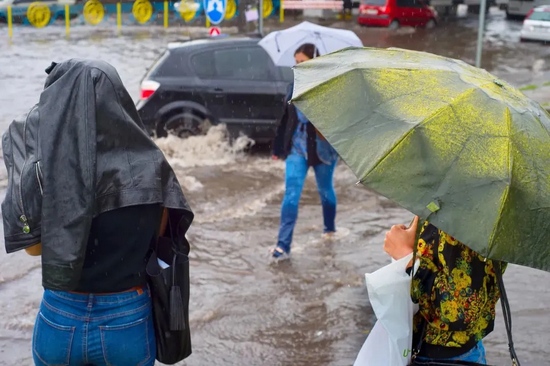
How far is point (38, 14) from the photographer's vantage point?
82.1ft

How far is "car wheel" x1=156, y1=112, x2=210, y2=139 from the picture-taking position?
9.71 metres

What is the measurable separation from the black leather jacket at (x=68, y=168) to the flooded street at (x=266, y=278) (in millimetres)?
2380

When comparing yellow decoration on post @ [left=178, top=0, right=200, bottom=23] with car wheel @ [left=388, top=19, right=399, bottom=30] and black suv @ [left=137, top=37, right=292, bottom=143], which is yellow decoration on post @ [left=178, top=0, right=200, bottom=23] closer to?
car wheel @ [left=388, top=19, right=399, bottom=30]

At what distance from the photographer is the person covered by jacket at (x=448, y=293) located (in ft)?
8.33

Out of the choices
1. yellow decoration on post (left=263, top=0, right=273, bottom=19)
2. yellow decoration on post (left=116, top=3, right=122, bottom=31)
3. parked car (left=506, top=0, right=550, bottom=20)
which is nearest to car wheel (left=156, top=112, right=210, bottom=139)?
yellow decoration on post (left=116, top=3, right=122, bottom=31)

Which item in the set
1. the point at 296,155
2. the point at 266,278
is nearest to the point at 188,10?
the point at 296,155

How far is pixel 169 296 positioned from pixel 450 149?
1193mm

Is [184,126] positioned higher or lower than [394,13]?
lower

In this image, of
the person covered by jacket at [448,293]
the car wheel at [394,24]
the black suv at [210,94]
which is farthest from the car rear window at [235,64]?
the car wheel at [394,24]

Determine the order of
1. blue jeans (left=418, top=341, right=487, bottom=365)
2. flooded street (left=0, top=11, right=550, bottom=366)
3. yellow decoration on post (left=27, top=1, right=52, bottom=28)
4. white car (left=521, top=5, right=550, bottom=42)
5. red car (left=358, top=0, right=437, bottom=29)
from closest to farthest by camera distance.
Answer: blue jeans (left=418, top=341, right=487, bottom=365), flooded street (left=0, top=11, right=550, bottom=366), white car (left=521, top=5, right=550, bottom=42), yellow decoration on post (left=27, top=1, right=52, bottom=28), red car (left=358, top=0, right=437, bottom=29)

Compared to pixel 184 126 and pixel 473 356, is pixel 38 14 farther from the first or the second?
pixel 473 356

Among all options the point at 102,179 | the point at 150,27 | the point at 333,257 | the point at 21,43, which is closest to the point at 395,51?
the point at 102,179

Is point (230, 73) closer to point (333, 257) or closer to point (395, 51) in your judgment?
point (333, 257)

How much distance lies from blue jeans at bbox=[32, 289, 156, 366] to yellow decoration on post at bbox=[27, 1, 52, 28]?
2416cm
